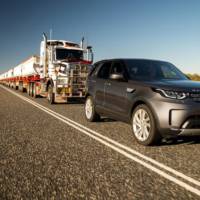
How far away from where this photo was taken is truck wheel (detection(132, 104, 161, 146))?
614 cm

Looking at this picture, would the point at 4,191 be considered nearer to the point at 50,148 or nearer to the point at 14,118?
the point at 50,148

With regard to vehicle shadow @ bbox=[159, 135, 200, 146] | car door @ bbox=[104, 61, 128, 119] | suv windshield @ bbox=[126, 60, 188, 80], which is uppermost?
suv windshield @ bbox=[126, 60, 188, 80]

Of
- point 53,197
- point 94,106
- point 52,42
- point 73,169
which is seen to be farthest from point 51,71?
point 53,197

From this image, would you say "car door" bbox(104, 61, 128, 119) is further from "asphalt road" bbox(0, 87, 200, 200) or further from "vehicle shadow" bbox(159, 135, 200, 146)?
"vehicle shadow" bbox(159, 135, 200, 146)

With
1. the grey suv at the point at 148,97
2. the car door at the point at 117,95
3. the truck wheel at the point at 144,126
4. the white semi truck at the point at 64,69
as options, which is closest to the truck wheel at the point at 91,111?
the grey suv at the point at 148,97

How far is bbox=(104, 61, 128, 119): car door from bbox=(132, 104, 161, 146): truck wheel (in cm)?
42

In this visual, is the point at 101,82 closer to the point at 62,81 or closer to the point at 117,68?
the point at 117,68

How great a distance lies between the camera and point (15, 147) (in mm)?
6215

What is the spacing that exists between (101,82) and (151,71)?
1.46m

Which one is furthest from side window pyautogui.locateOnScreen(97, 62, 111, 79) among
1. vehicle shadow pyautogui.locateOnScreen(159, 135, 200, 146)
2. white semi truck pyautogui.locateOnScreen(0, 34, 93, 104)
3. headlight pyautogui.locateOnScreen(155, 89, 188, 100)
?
white semi truck pyautogui.locateOnScreen(0, 34, 93, 104)

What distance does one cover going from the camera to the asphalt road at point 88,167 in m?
3.81

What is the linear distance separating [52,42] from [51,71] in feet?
5.85

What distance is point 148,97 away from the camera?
6.19 m

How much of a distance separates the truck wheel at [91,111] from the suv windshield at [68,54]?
7.10 m
